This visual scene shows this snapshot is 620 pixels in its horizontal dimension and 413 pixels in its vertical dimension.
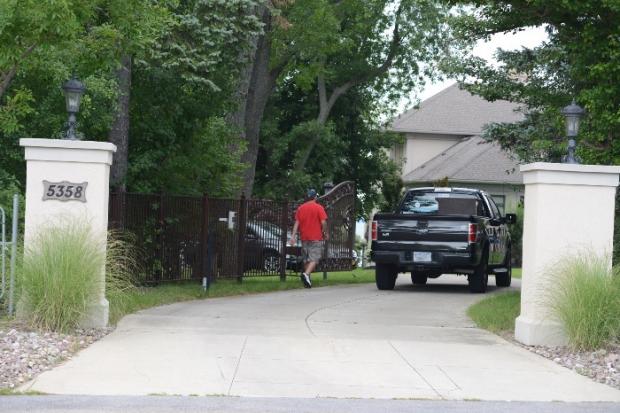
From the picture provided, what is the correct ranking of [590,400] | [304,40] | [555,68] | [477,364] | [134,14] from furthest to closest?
[304,40] < [555,68] < [134,14] < [477,364] < [590,400]

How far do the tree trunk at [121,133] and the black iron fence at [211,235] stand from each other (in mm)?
617

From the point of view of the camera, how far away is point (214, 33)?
19375 millimetres

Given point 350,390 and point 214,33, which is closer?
point 350,390

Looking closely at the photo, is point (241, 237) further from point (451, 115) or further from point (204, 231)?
point (451, 115)

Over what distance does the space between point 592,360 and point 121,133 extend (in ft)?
32.0

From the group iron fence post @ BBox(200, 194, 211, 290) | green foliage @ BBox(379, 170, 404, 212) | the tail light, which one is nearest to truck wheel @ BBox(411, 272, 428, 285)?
the tail light

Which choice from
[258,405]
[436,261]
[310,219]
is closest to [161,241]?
[310,219]

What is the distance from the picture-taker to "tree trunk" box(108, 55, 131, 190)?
18.1 metres

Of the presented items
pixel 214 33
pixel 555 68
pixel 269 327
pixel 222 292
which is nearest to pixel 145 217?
pixel 222 292

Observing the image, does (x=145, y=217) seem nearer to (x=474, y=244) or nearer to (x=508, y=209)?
(x=474, y=244)

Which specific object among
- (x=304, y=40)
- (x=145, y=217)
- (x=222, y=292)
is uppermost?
(x=304, y=40)

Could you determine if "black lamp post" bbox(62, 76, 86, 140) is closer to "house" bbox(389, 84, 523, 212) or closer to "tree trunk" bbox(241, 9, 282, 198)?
"tree trunk" bbox(241, 9, 282, 198)

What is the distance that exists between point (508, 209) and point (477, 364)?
4107 cm

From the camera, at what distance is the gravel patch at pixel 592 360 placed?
10.2 meters
